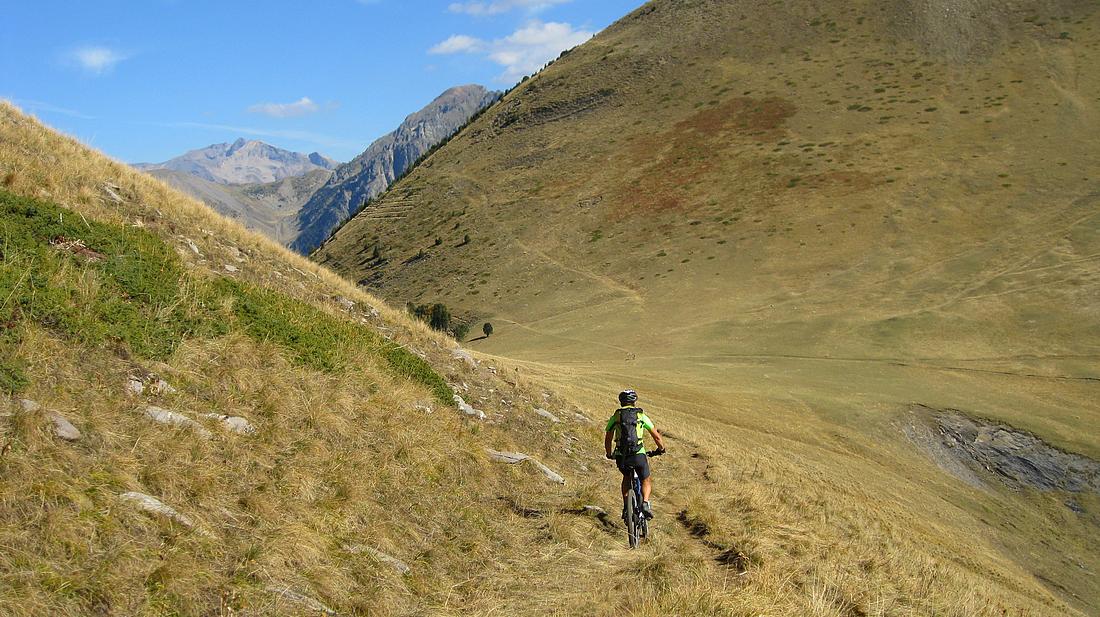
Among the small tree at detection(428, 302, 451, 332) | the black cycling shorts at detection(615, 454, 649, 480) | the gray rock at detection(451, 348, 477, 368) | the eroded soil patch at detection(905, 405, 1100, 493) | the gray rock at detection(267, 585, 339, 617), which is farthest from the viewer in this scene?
the small tree at detection(428, 302, 451, 332)

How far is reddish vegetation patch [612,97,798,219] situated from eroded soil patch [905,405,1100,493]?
45.8 metres

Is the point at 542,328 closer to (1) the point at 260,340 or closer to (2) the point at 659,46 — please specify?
(1) the point at 260,340

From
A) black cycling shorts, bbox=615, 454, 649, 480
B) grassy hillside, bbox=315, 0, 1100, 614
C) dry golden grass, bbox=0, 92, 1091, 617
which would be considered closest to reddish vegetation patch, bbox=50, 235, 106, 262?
dry golden grass, bbox=0, 92, 1091, 617

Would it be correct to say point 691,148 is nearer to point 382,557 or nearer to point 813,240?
point 813,240

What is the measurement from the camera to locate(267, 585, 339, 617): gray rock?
18.7 ft

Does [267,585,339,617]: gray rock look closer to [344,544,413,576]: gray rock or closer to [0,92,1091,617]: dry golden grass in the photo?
[0,92,1091,617]: dry golden grass

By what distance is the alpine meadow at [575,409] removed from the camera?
6.32 metres

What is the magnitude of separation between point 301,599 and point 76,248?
7035 millimetres

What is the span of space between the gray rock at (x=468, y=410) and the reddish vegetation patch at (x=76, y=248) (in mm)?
6396

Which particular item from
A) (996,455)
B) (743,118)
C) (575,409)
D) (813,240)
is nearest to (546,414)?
(575,409)

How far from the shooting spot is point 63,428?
6.30 metres

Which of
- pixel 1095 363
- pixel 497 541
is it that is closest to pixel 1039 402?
pixel 1095 363

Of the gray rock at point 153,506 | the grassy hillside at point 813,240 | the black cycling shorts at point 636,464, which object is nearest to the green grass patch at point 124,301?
the gray rock at point 153,506

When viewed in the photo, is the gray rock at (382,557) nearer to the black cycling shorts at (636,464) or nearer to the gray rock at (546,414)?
the black cycling shorts at (636,464)
